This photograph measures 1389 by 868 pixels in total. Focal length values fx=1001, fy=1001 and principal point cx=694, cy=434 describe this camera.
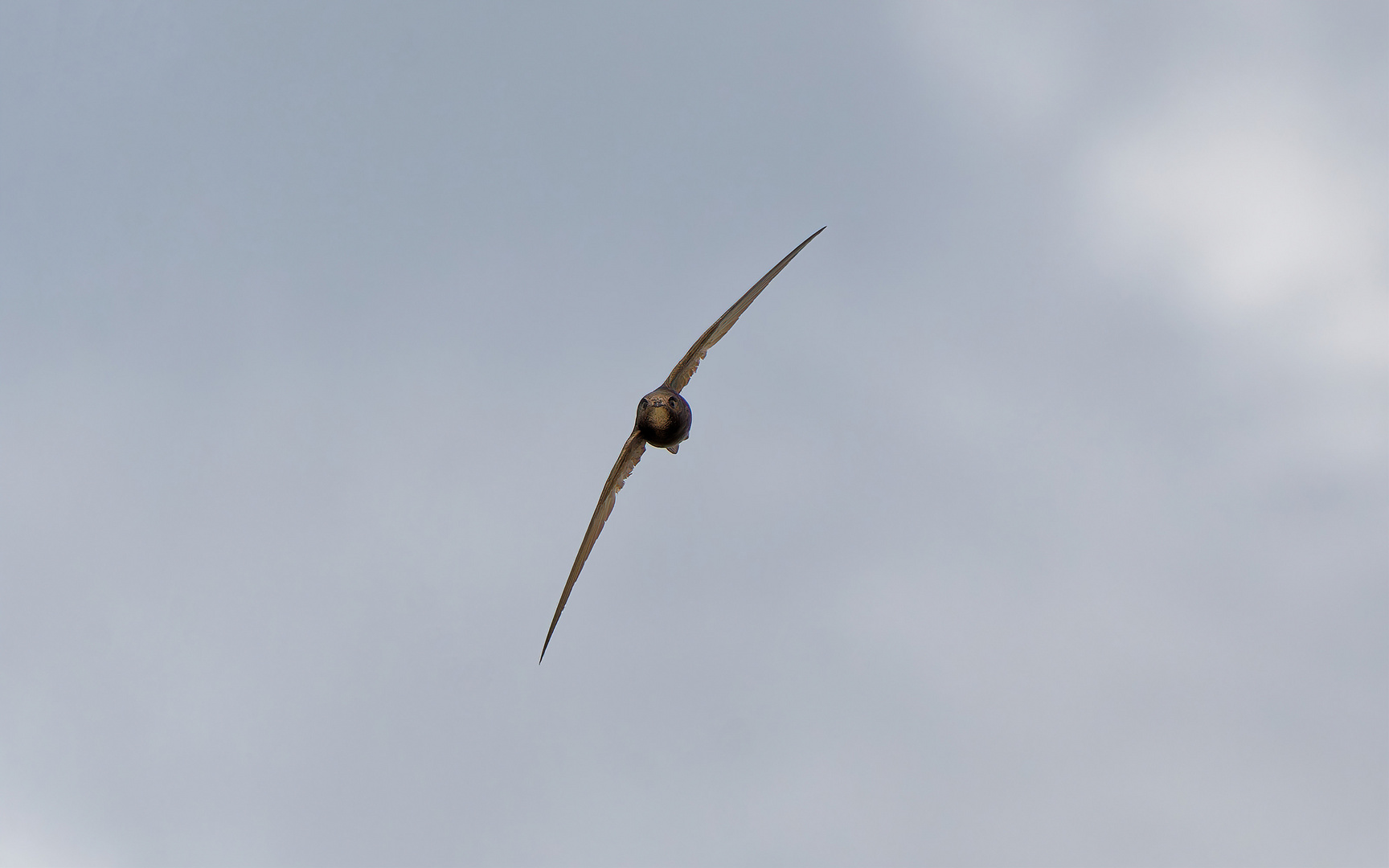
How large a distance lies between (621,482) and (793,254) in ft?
25.0

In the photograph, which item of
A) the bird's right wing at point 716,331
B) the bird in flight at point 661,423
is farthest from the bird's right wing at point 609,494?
the bird's right wing at point 716,331

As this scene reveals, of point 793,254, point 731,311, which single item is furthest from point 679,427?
point 793,254

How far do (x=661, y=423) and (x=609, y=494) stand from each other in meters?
2.49

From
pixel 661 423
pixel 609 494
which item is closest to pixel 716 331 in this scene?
pixel 661 423

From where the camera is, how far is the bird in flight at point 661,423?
24328 millimetres

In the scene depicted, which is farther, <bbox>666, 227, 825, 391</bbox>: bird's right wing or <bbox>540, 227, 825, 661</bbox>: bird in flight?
<bbox>666, 227, 825, 391</bbox>: bird's right wing

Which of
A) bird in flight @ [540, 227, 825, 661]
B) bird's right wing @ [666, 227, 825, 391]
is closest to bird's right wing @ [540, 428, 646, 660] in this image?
bird in flight @ [540, 227, 825, 661]

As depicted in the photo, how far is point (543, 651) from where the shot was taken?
24.1 metres

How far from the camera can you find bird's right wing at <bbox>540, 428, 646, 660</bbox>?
24641mm

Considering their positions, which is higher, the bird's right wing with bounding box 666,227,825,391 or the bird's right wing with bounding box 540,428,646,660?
the bird's right wing with bounding box 666,227,825,391

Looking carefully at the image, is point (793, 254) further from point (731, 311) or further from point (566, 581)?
point (566, 581)

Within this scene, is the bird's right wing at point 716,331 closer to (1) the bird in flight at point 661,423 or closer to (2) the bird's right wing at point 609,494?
(1) the bird in flight at point 661,423

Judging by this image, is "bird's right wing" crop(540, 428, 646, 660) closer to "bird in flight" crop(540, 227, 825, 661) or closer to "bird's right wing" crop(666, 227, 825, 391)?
"bird in flight" crop(540, 227, 825, 661)

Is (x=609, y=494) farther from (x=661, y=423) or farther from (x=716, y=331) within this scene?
(x=716, y=331)
